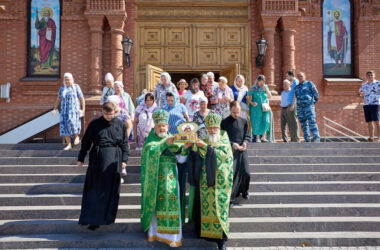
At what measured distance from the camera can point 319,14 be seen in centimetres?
1184

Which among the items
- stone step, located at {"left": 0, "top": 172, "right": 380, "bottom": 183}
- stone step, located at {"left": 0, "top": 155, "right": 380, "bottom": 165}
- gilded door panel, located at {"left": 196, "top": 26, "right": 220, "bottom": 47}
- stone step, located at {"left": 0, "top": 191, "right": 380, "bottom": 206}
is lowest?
stone step, located at {"left": 0, "top": 191, "right": 380, "bottom": 206}

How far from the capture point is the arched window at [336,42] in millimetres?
11891

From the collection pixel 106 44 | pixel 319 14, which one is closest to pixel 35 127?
pixel 106 44

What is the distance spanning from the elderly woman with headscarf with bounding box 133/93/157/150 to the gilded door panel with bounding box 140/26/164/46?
576cm

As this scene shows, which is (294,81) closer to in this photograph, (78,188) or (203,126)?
(203,126)

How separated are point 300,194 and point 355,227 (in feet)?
3.09

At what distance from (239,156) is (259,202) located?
Result: 0.90 metres

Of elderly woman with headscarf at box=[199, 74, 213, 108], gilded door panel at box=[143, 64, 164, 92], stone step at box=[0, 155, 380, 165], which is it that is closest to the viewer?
stone step at box=[0, 155, 380, 165]

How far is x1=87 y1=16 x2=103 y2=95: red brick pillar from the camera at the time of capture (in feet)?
36.7

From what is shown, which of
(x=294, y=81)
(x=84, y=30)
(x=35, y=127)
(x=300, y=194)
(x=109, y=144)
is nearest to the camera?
(x=109, y=144)

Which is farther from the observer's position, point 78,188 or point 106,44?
point 106,44

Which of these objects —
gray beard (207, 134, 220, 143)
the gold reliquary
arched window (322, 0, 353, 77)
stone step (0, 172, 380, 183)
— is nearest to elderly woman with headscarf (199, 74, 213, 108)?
stone step (0, 172, 380, 183)

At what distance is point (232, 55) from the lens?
39.8ft

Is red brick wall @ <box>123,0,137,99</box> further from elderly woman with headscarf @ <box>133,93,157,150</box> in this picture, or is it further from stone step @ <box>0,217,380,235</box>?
stone step @ <box>0,217,380,235</box>
